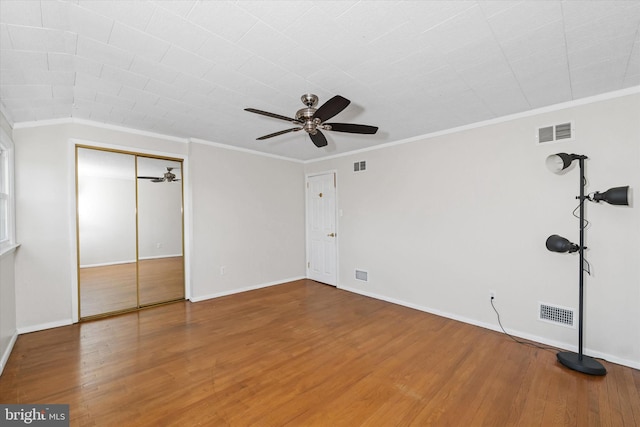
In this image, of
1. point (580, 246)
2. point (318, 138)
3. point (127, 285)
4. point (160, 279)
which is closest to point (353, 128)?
point (318, 138)

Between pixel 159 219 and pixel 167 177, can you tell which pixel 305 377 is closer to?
pixel 159 219

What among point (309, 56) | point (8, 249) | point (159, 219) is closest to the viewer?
point (309, 56)

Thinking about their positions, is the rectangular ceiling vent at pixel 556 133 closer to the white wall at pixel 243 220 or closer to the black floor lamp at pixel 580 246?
the black floor lamp at pixel 580 246

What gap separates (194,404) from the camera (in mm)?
2010

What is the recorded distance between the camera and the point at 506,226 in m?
3.22

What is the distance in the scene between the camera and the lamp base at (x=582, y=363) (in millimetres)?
2355

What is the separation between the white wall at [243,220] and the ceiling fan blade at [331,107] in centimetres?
281

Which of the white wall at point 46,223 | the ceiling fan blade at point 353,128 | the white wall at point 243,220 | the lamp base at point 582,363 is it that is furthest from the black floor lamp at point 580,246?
the white wall at point 46,223

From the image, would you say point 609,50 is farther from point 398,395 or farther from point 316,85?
point 398,395

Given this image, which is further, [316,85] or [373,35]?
[316,85]

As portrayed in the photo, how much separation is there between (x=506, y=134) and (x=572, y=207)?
41.3 inches

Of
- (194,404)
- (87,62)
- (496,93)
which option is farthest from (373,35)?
(194,404)

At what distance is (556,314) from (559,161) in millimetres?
1624

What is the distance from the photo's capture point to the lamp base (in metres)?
2.36
